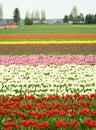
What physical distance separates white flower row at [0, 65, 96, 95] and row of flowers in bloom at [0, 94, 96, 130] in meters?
1.93

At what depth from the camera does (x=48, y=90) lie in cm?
1158

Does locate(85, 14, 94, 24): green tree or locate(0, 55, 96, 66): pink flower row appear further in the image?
locate(85, 14, 94, 24): green tree

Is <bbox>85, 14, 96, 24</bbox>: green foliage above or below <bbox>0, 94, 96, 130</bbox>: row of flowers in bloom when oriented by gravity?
below

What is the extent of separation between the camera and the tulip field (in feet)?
24.9

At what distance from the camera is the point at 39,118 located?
7.55 meters

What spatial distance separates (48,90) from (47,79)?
206cm

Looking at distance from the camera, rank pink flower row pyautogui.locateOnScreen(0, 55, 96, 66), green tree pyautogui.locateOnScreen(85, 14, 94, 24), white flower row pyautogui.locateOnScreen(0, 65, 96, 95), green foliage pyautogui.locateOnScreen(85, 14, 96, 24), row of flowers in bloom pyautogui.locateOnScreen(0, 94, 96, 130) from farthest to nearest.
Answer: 1. green tree pyautogui.locateOnScreen(85, 14, 94, 24)
2. green foliage pyautogui.locateOnScreen(85, 14, 96, 24)
3. pink flower row pyautogui.locateOnScreen(0, 55, 96, 66)
4. white flower row pyautogui.locateOnScreen(0, 65, 96, 95)
5. row of flowers in bloom pyautogui.locateOnScreen(0, 94, 96, 130)

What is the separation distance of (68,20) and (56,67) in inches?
5386

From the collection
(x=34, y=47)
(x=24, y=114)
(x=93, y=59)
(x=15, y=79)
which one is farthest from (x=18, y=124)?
(x=34, y=47)

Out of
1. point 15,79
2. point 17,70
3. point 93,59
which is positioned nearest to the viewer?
point 15,79

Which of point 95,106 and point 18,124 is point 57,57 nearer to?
point 95,106

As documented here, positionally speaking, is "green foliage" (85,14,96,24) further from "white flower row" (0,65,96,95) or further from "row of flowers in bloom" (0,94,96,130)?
"row of flowers in bloom" (0,94,96,130)

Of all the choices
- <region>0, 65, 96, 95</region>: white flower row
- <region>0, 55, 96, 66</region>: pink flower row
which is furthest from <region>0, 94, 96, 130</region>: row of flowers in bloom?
<region>0, 55, 96, 66</region>: pink flower row

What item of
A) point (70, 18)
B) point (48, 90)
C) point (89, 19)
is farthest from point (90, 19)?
point (48, 90)
